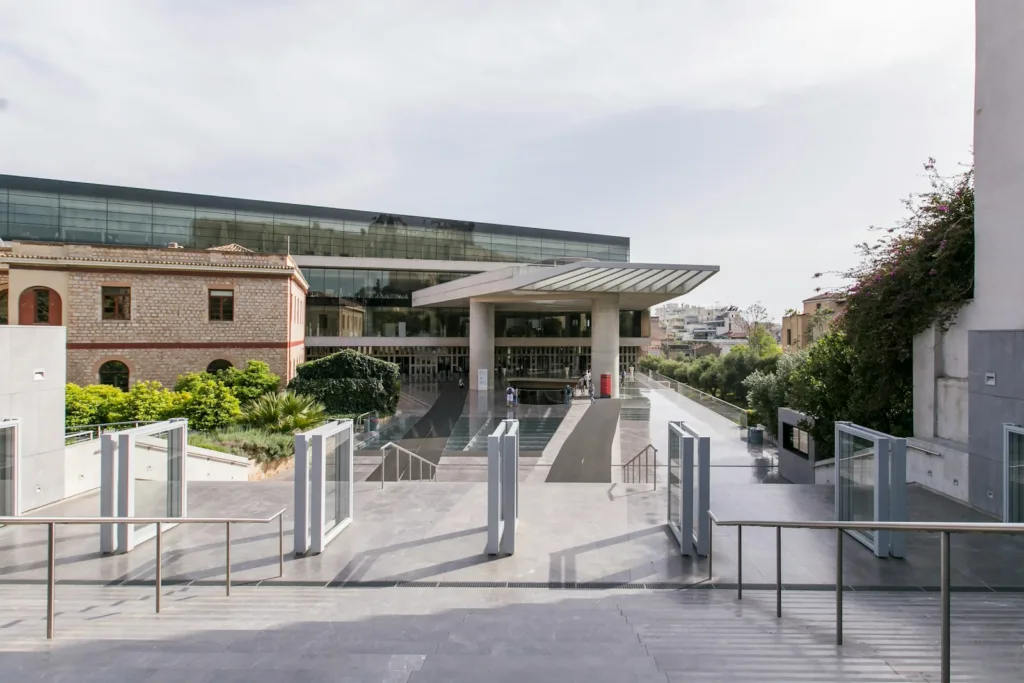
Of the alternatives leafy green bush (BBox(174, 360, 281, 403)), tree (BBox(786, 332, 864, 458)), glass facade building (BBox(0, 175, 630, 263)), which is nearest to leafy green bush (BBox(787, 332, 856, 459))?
tree (BBox(786, 332, 864, 458))

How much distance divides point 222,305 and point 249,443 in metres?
10.4

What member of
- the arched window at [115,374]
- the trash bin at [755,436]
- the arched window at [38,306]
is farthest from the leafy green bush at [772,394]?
the arched window at [38,306]

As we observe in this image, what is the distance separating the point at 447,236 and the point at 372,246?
675 cm

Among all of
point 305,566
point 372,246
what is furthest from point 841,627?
point 372,246

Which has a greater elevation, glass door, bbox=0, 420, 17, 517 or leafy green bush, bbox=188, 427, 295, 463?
glass door, bbox=0, 420, 17, 517

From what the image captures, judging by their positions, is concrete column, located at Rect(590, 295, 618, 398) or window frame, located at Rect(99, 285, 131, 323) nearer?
window frame, located at Rect(99, 285, 131, 323)

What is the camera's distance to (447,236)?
50844mm

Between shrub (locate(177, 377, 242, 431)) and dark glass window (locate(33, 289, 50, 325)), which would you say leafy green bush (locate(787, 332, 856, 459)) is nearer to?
shrub (locate(177, 377, 242, 431))

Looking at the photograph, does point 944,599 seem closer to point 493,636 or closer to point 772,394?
point 493,636

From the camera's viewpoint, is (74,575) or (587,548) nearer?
(74,575)

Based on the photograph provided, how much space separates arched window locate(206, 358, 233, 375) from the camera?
23.2 metres

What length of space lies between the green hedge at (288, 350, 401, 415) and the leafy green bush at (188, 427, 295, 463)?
625cm

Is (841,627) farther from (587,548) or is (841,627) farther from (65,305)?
(65,305)

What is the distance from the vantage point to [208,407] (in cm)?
1744
